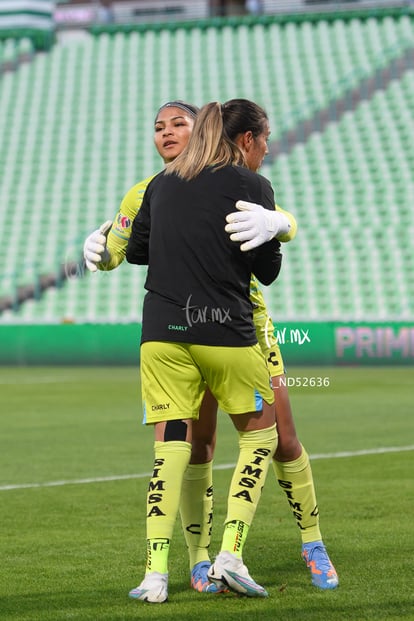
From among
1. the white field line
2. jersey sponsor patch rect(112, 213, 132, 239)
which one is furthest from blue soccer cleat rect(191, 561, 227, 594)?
the white field line

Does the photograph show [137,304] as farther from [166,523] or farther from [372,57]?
[166,523]

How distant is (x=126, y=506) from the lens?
7.52 m

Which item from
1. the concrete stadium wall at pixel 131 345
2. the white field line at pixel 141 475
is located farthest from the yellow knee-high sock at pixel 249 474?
the concrete stadium wall at pixel 131 345

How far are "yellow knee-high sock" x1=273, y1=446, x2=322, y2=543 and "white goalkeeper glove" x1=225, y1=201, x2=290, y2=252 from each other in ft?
3.37

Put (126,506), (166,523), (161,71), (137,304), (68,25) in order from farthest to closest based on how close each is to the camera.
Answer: (68,25), (161,71), (137,304), (126,506), (166,523)

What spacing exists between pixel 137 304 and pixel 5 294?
2.70m

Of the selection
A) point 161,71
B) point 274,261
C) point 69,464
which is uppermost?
point 161,71

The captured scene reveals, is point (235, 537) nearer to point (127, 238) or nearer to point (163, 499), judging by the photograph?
point (163, 499)

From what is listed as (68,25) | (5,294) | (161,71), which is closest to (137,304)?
(5,294)

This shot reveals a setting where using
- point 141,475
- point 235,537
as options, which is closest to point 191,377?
point 235,537

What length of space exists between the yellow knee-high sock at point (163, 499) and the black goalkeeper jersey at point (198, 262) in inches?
17.5

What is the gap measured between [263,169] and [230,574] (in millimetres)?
22711

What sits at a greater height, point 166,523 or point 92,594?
point 166,523

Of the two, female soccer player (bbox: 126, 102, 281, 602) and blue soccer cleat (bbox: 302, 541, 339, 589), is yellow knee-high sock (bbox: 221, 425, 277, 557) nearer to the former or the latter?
female soccer player (bbox: 126, 102, 281, 602)
